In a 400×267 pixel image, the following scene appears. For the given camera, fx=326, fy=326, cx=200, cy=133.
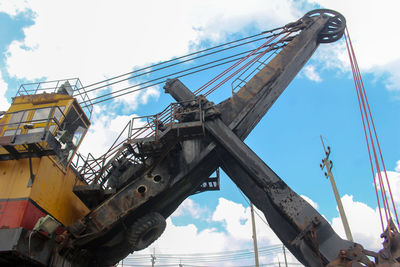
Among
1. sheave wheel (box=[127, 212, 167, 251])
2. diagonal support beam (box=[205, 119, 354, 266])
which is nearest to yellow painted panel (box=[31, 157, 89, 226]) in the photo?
sheave wheel (box=[127, 212, 167, 251])

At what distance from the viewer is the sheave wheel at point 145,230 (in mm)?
9227

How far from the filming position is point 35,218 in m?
8.63

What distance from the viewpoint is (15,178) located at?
8.98m

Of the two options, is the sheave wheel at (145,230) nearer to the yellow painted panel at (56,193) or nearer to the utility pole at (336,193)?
the yellow painted panel at (56,193)

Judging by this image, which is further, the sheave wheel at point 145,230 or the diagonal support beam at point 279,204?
the sheave wheel at point 145,230

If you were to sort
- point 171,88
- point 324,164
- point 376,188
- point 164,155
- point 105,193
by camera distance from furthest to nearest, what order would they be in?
point 324,164, point 171,88, point 105,193, point 164,155, point 376,188

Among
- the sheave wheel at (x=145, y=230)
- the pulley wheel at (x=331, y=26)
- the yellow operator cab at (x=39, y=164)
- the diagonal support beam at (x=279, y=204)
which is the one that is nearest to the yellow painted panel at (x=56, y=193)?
the yellow operator cab at (x=39, y=164)

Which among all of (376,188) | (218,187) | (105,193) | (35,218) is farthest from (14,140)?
(376,188)

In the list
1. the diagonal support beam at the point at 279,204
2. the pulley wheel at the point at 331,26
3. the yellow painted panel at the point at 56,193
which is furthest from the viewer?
the pulley wheel at the point at 331,26

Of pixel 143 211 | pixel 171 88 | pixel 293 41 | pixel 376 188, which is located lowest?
pixel 376 188

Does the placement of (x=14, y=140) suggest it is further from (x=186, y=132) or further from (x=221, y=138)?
(x=221, y=138)

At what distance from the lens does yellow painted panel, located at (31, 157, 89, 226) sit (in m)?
9.08

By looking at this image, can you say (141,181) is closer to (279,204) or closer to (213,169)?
(213,169)

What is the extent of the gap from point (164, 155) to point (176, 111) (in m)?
1.64
